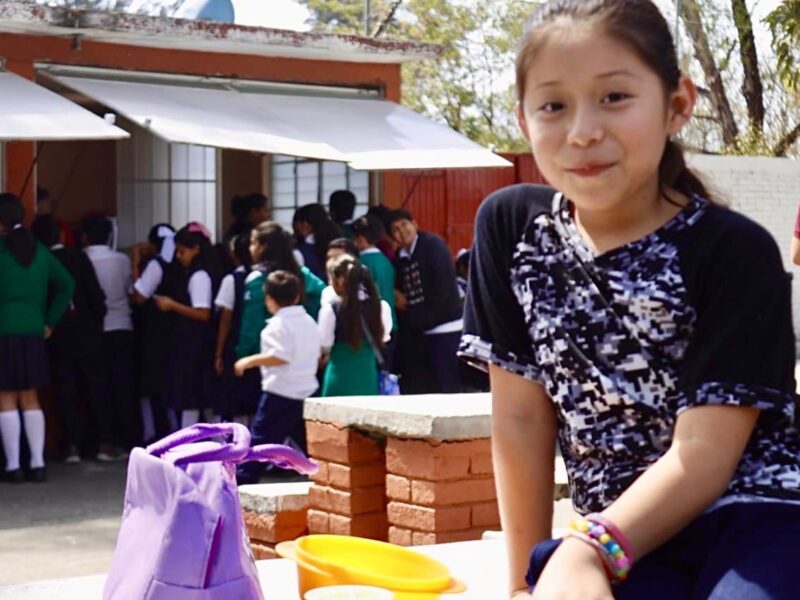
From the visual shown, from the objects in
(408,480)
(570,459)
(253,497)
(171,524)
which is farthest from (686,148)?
(253,497)

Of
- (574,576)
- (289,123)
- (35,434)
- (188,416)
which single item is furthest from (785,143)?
(574,576)

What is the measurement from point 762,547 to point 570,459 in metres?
0.40

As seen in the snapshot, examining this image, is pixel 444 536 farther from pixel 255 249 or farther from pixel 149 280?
pixel 149 280

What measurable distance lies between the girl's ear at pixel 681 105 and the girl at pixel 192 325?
8312mm

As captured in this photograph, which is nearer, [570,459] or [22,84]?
[570,459]

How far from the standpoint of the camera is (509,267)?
7.84 ft

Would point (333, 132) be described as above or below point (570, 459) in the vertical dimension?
above

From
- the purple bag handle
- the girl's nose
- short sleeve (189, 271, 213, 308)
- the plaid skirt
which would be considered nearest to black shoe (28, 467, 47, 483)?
the plaid skirt

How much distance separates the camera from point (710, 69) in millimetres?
23516

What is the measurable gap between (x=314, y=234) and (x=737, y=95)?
14.9 metres

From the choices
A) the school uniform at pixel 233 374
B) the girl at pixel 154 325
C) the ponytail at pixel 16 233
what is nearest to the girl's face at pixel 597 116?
the ponytail at pixel 16 233

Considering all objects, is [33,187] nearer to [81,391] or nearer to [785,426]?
[81,391]

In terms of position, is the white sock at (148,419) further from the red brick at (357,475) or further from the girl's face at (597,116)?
the girl's face at (597,116)

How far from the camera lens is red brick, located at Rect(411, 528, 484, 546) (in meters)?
5.20
